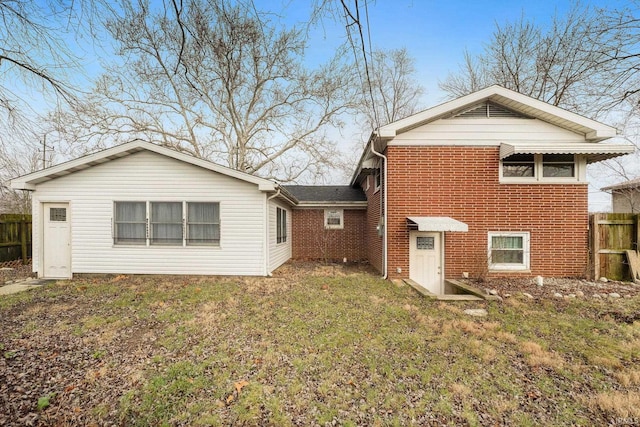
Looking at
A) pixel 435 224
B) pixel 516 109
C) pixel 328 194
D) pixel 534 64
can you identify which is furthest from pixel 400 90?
pixel 435 224

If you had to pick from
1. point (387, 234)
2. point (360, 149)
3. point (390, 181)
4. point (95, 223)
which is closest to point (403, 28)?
point (390, 181)

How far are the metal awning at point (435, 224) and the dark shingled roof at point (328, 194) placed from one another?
579 centimetres

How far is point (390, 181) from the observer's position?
28.2 feet

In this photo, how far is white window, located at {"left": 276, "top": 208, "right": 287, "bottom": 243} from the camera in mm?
11023

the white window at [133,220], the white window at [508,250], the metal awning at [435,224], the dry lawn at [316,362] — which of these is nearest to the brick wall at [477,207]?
the white window at [508,250]

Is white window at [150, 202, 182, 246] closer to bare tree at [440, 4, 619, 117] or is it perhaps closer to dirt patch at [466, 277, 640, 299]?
dirt patch at [466, 277, 640, 299]

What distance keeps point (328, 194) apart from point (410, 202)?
695cm

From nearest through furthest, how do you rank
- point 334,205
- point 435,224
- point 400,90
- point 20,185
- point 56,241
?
point 435,224 < point 20,185 < point 56,241 < point 334,205 < point 400,90

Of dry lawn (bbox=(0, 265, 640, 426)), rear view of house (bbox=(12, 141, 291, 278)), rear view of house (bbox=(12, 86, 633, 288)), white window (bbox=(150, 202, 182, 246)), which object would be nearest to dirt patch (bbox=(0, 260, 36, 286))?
rear view of house (bbox=(12, 86, 633, 288))

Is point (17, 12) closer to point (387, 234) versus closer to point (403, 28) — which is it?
point (403, 28)

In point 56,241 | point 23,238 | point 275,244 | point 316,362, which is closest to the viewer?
point 316,362

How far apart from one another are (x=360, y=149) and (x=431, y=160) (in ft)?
46.2

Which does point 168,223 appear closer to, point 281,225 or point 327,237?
point 281,225

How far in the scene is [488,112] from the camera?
8508 millimetres
